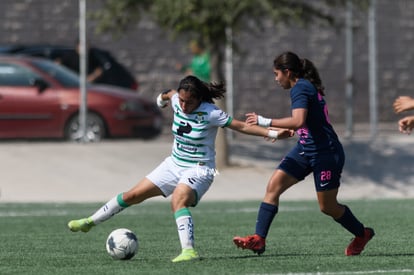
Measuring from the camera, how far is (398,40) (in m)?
33.6

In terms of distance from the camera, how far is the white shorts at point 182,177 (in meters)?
10.5

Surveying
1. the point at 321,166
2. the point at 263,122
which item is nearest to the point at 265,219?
the point at 321,166

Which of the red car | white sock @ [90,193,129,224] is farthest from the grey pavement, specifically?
white sock @ [90,193,129,224]

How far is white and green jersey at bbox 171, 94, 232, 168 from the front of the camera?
10.6m

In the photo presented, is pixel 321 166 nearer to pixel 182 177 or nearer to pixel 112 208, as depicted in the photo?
pixel 182 177

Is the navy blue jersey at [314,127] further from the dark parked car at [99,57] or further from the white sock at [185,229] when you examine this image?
the dark parked car at [99,57]

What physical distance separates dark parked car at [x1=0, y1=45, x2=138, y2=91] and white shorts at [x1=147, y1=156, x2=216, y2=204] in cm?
1712

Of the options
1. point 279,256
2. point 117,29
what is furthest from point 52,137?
point 279,256

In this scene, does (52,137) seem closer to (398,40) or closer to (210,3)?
(210,3)

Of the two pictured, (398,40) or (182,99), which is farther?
(398,40)

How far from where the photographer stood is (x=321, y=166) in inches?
420

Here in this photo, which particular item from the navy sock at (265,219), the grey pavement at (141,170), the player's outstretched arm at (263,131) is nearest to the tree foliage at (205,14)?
the grey pavement at (141,170)

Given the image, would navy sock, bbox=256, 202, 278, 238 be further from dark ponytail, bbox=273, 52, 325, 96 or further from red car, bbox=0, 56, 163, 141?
red car, bbox=0, 56, 163, 141

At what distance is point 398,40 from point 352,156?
1007 cm
